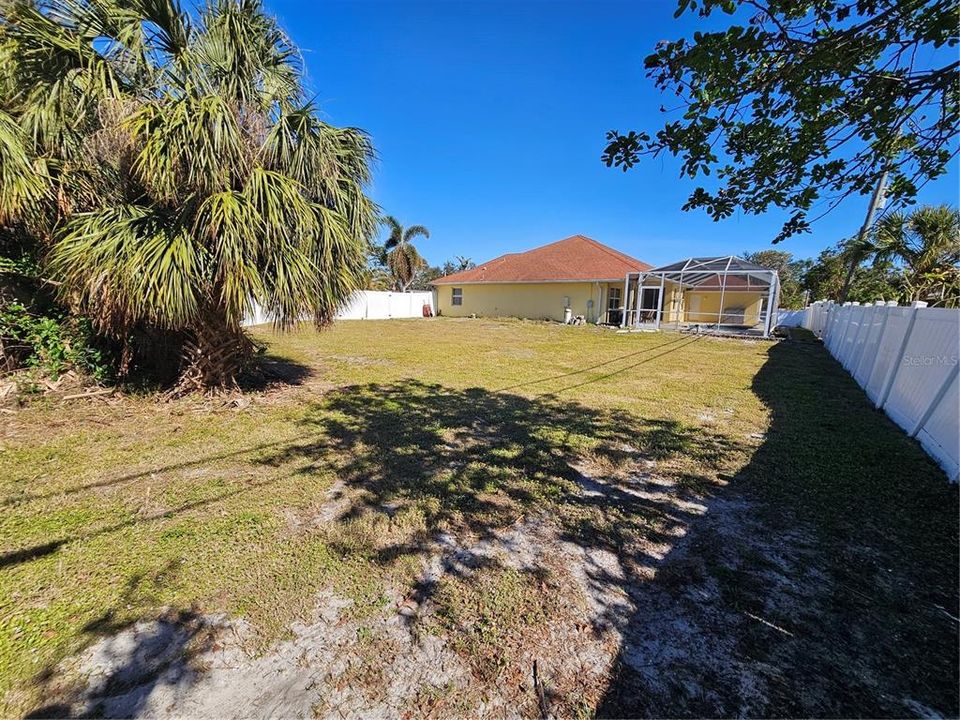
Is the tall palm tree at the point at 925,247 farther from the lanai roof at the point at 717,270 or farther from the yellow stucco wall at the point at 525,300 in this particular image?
the yellow stucco wall at the point at 525,300

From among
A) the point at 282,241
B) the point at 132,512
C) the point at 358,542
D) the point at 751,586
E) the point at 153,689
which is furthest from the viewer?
the point at 282,241

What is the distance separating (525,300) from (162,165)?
2026 centimetres

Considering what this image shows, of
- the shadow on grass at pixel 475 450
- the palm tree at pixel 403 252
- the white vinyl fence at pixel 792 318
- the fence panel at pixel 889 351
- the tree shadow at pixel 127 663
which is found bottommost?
the white vinyl fence at pixel 792 318

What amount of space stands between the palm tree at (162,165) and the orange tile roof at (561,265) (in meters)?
17.3

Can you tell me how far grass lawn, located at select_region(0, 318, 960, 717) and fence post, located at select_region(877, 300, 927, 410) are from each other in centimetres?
91

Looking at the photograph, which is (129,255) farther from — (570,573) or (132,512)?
(570,573)

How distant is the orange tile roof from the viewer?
2162cm

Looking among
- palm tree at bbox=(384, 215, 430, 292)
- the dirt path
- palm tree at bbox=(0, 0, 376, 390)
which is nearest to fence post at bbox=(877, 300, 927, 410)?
the dirt path

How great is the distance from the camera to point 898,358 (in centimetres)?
611

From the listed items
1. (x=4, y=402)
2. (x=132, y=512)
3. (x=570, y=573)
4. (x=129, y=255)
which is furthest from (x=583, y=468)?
(x=4, y=402)

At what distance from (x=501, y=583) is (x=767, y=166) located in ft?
11.2

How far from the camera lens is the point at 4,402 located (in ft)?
16.8

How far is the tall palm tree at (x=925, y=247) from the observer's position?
1213cm

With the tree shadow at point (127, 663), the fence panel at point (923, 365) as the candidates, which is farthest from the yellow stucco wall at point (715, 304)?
the tree shadow at point (127, 663)
